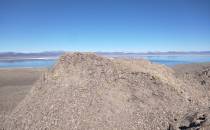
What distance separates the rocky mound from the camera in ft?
30.3

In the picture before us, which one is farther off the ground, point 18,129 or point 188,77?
point 188,77

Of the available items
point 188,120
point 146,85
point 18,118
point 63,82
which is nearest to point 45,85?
point 63,82

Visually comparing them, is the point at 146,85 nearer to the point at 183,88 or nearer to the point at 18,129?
the point at 183,88

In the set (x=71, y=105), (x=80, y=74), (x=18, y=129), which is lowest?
(x=18, y=129)

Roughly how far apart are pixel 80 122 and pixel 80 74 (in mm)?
2362

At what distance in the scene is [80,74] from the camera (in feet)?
36.5

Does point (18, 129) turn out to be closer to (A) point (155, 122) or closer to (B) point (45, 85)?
(B) point (45, 85)

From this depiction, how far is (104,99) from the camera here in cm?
991

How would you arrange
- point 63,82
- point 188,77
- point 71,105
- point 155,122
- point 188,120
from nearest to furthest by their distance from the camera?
point 188,120 → point 155,122 → point 71,105 → point 63,82 → point 188,77

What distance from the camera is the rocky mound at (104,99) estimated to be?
9.23m

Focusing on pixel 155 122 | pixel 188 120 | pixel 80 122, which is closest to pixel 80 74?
pixel 80 122

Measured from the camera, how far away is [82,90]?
10391mm

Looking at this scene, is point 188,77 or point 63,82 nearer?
point 63,82

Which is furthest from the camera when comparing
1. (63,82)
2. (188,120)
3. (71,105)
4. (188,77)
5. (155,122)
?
(188,77)
